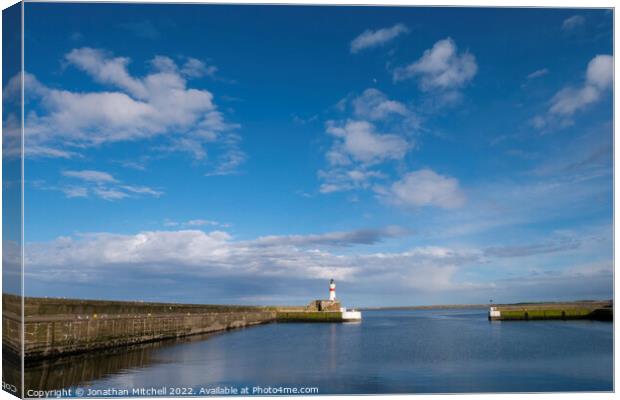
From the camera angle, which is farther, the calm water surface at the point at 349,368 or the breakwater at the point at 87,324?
the breakwater at the point at 87,324

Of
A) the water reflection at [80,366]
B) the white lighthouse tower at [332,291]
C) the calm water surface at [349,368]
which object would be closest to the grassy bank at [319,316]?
the white lighthouse tower at [332,291]

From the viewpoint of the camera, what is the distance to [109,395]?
10086 millimetres

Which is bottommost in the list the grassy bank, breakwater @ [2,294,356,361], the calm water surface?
the grassy bank

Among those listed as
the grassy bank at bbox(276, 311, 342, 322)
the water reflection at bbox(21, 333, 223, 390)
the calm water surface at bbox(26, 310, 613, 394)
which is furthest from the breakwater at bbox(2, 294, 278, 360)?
the grassy bank at bbox(276, 311, 342, 322)

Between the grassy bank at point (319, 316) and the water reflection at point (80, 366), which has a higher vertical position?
the water reflection at point (80, 366)

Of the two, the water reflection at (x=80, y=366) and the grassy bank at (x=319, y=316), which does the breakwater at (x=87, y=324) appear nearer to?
the water reflection at (x=80, y=366)

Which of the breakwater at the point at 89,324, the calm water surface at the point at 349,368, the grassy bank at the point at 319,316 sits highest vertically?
the breakwater at the point at 89,324

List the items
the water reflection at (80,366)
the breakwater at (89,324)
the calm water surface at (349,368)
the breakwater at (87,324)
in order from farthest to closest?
1. the breakwater at (87,324)
2. the calm water surface at (349,368)
3. the water reflection at (80,366)
4. the breakwater at (89,324)

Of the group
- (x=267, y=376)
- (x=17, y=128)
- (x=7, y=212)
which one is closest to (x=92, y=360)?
(x=267, y=376)

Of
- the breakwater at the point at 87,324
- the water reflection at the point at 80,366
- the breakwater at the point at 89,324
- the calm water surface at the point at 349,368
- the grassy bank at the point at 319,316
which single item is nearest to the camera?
the breakwater at the point at 89,324

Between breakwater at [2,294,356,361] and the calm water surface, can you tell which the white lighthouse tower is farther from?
the calm water surface

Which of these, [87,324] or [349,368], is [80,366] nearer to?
[87,324]

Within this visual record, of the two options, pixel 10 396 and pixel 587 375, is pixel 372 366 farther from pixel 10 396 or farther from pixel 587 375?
pixel 10 396

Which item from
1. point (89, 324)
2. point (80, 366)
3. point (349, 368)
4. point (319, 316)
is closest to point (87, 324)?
point (89, 324)
